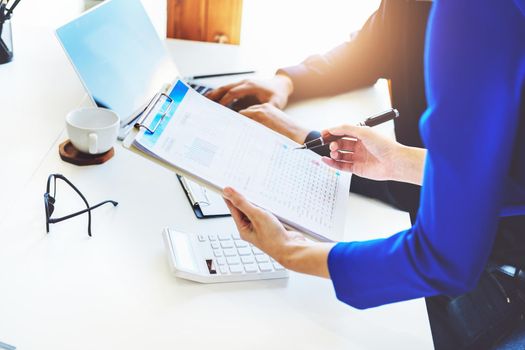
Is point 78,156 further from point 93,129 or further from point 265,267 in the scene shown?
point 265,267

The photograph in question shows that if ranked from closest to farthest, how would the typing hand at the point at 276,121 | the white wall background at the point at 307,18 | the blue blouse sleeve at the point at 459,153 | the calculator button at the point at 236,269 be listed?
the blue blouse sleeve at the point at 459,153, the calculator button at the point at 236,269, the typing hand at the point at 276,121, the white wall background at the point at 307,18

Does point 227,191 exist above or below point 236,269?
above

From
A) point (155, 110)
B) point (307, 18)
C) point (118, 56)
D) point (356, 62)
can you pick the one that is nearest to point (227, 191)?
point (155, 110)

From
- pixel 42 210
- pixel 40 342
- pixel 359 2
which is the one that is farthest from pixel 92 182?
pixel 359 2

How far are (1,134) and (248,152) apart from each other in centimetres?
49

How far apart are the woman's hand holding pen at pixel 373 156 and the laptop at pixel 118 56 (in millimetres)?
344

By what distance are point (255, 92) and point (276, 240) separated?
0.60 metres

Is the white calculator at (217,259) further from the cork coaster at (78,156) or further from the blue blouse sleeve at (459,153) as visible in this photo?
the cork coaster at (78,156)

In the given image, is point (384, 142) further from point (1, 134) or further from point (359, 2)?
point (359, 2)

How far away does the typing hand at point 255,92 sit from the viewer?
Answer: 126cm

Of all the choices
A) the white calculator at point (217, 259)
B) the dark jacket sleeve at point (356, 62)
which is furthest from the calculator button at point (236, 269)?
the dark jacket sleeve at point (356, 62)

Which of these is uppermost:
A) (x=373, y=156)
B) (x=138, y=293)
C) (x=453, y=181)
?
(x=453, y=181)

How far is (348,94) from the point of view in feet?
4.74

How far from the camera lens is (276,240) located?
78 centimetres
